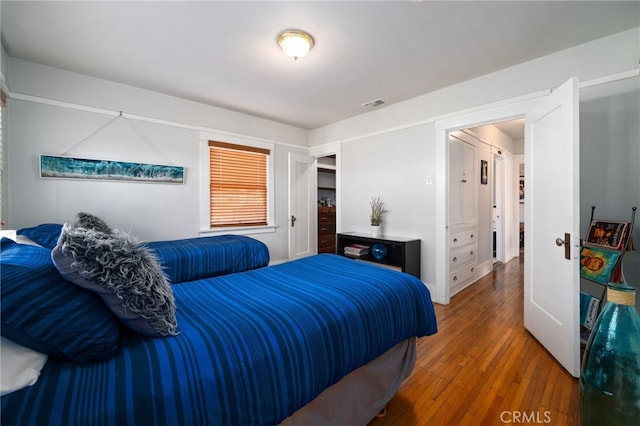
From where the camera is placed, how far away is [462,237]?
3713 mm

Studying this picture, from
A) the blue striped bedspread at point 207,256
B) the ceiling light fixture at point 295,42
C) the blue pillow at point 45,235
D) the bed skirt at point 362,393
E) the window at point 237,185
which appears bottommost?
the bed skirt at point 362,393

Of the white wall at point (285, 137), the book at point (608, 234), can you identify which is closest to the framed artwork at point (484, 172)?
the white wall at point (285, 137)

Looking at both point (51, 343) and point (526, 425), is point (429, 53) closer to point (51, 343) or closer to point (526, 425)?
point (526, 425)

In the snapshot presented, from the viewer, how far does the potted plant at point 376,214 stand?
376 centimetres

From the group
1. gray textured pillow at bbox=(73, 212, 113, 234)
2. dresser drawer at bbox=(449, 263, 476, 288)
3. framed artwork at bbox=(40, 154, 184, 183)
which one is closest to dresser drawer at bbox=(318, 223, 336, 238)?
dresser drawer at bbox=(449, 263, 476, 288)

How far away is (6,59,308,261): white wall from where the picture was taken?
260cm

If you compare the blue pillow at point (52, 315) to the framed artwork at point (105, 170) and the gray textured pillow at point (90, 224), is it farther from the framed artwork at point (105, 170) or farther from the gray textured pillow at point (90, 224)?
the framed artwork at point (105, 170)

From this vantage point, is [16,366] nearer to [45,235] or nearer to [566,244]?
[45,235]

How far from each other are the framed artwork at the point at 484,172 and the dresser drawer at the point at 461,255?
3.60 feet

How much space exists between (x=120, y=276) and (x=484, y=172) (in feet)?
16.0

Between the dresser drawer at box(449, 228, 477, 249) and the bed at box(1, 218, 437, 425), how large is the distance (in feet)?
6.67

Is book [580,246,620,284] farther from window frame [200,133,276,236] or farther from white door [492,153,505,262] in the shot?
window frame [200,133,276,236]

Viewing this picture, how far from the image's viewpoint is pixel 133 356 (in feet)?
2.86

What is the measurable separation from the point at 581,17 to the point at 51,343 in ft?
11.5
